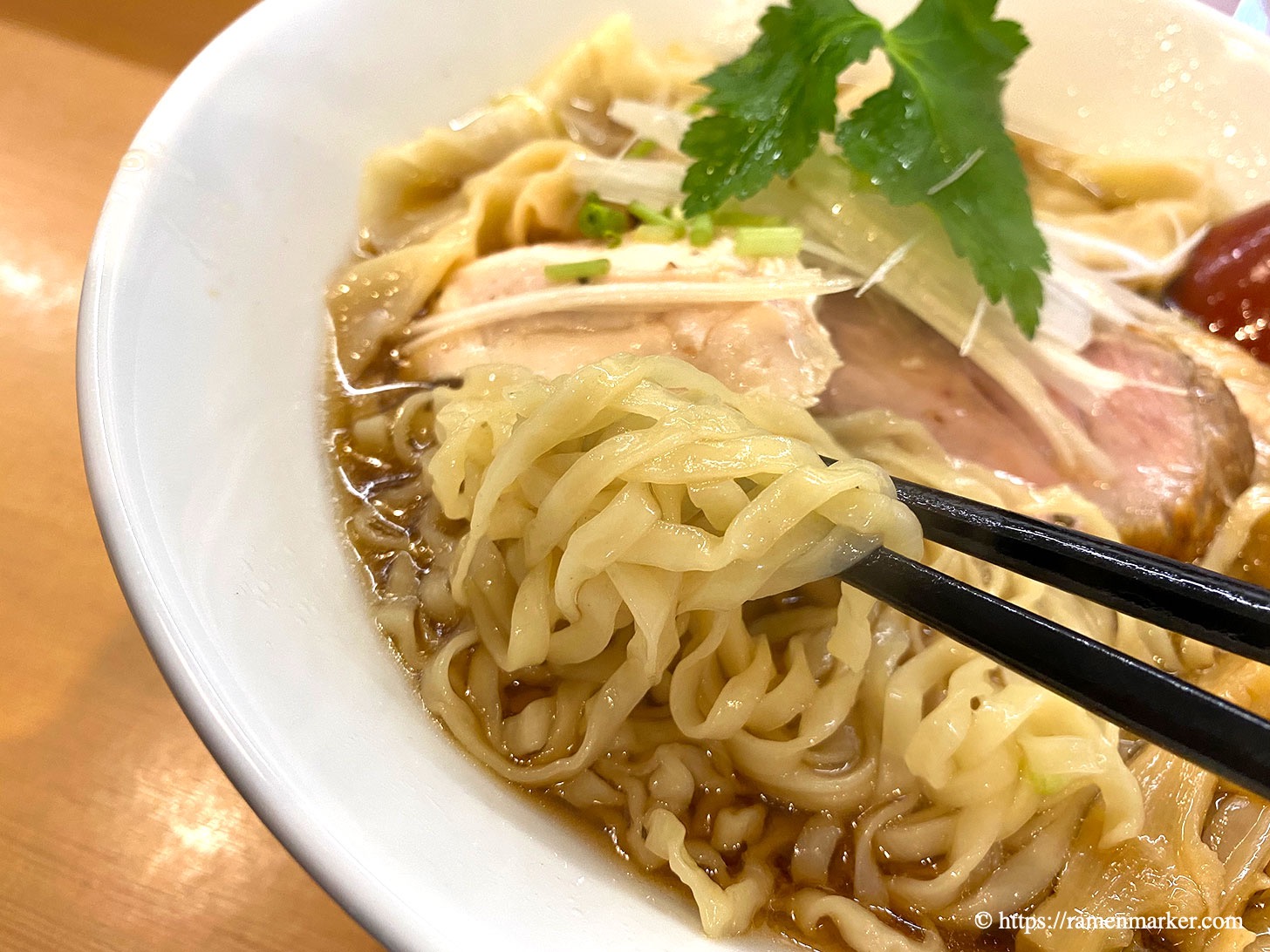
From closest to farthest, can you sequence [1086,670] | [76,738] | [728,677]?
[1086,670] < [728,677] < [76,738]

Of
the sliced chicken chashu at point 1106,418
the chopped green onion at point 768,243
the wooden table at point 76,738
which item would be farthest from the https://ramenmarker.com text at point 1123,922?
the chopped green onion at point 768,243

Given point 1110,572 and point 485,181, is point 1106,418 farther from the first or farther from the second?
point 485,181

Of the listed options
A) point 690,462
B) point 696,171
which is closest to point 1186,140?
point 696,171

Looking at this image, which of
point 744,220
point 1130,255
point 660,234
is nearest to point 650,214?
point 660,234

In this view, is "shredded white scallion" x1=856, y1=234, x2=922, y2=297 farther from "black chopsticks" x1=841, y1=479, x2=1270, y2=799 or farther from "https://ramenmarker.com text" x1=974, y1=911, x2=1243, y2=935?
"https://ramenmarker.com text" x1=974, y1=911, x2=1243, y2=935

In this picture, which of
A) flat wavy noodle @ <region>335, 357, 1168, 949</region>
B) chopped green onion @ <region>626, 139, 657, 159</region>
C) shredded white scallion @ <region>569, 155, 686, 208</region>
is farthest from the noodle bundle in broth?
chopped green onion @ <region>626, 139, 657, 159</region>

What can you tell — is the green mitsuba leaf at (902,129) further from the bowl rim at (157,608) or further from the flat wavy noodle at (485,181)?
the bowl rim at (157,608)

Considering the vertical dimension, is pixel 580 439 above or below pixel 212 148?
below

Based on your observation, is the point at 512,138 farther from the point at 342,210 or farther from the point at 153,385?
the point at 153,385
